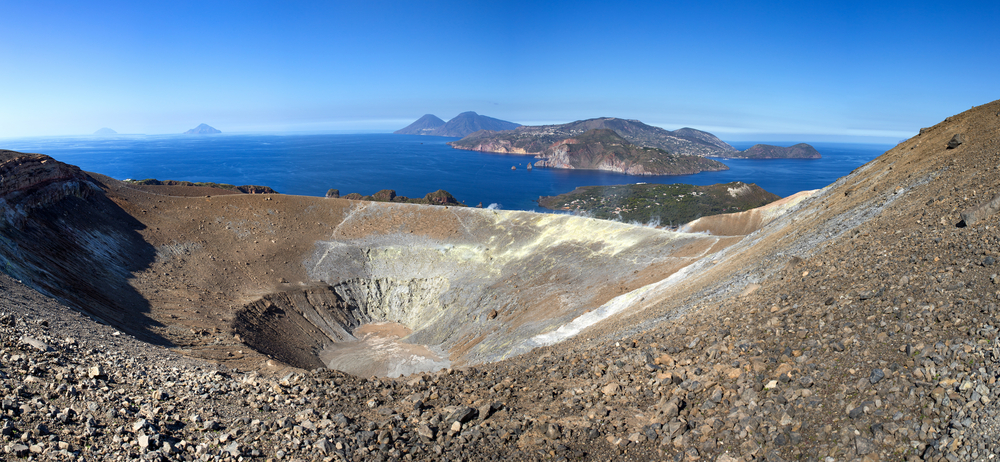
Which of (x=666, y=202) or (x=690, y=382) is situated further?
(x=666, y=202)

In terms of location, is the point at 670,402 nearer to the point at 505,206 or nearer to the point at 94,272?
the point at 94,272

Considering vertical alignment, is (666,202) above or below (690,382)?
below

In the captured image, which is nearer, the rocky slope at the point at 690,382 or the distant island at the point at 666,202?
the rocky slope at the point at 690,382

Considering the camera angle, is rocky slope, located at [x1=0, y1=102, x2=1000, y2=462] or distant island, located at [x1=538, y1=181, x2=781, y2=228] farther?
distant island, located at [x1=538, y1=181, x2=781, y2=228]
